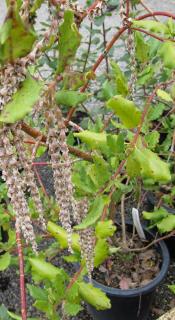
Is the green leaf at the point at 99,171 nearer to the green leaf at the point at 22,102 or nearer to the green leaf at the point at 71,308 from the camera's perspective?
the green leaf at the point at 71,308

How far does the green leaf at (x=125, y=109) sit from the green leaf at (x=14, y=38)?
0.27 metres

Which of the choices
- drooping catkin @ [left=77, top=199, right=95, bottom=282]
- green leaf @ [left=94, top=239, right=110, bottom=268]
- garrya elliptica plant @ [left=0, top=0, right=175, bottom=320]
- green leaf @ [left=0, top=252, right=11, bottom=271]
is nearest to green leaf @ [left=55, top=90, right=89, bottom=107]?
garrya elliptica plant @ [left=0, top=0, right=175, bottom=320]

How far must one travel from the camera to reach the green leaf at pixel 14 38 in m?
0.43

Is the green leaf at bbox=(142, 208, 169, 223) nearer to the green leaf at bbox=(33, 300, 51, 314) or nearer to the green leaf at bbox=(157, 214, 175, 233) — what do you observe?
the green leaf at bbox=(157, 214, 175, 233)

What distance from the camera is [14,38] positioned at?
447mm

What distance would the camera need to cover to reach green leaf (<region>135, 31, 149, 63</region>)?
3.41 ft

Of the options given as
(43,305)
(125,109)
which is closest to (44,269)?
(43,305)

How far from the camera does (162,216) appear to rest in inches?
52.6

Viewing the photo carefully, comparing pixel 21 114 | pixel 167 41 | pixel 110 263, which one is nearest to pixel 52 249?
pixel 110 263

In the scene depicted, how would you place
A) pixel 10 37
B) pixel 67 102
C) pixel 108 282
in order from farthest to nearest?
pixel 108 282, pixel 67 102, pixel 10 37

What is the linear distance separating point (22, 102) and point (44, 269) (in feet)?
2.07

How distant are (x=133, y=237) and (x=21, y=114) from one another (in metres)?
1.08

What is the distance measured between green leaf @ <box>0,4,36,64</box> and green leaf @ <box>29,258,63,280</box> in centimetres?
62

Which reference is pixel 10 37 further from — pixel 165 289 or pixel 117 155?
pixel 165 289
